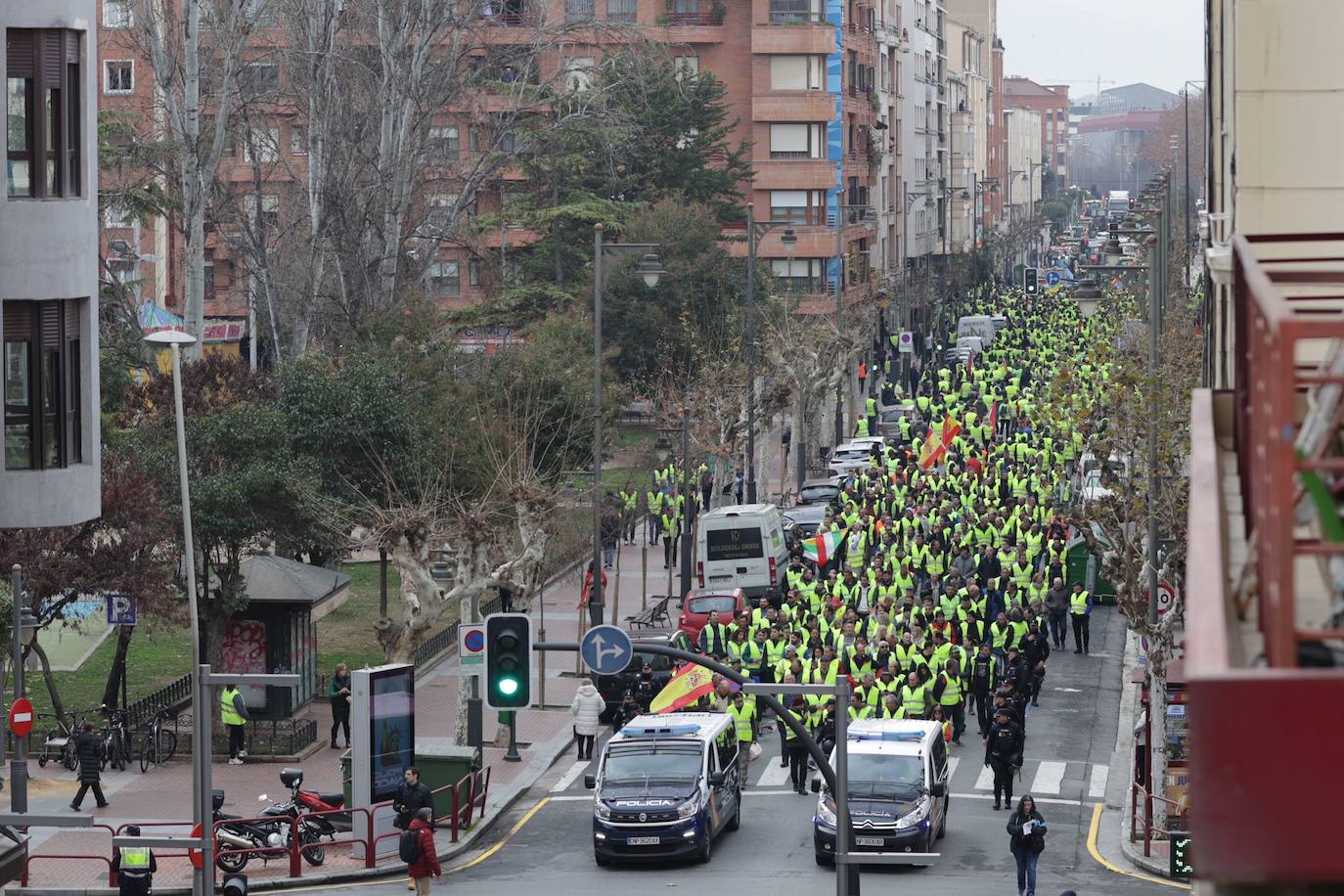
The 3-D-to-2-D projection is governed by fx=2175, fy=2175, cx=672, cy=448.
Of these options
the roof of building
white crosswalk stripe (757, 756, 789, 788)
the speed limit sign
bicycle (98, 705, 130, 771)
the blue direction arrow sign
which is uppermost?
the blue direction arrow sign

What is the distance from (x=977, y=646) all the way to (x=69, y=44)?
16.7 m

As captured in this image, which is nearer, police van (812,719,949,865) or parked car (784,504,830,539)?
police van (812,719,949,865)

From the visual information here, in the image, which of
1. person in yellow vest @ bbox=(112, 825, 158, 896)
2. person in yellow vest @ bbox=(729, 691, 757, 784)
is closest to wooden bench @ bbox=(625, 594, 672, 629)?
person in yellow vest @ bbox=(729, 691, 757, 784)

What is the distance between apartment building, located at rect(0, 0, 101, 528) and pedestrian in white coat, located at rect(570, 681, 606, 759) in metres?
9.60

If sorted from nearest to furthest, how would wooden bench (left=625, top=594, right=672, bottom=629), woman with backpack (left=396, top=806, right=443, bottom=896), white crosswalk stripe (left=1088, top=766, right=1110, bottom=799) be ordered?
woman with backpack (left=396, top=806, right=443, bottom=896), white crosswalk stripe (left=1088, top=766, right=1110, bottom=799), wooden bench (left=625, top=594, right=672, bottom=629)

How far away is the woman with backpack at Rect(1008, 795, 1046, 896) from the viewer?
2195cm

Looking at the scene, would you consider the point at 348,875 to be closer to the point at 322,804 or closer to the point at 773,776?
the point at 322,804

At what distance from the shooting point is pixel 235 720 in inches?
1188

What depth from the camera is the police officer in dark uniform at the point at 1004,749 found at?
26422 mm

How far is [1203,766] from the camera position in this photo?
4.60 meters

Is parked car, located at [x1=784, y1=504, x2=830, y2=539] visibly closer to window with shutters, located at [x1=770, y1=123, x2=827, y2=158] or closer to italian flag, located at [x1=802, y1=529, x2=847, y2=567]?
italian flag, located at [x1=802, y1=529, x2=847, y2=567]

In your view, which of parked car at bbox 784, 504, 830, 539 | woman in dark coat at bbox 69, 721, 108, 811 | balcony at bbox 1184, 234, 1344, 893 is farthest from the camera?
parked car at bbox 784, 504, 830, 539

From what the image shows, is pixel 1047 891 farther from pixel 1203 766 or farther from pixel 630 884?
pixel 1203 766

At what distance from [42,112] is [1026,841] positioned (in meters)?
12.2
